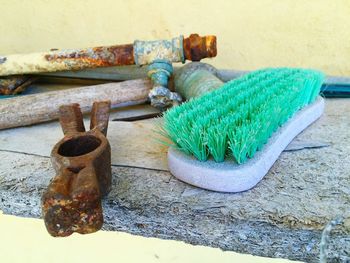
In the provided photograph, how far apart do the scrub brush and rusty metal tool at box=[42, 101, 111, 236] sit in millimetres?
86

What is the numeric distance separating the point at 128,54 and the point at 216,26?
290mm

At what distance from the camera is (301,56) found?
0.89 metres

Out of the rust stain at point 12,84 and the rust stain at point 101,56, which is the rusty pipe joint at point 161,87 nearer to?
the rust stain at point 101,56

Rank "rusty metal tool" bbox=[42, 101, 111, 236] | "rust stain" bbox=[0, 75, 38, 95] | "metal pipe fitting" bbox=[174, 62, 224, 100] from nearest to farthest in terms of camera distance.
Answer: "rusty metal tool" bbox=[42, 101, 111, 236] < "metal pipe fitting" bbox=[174, 62, 224, 100] < "rust stain" bbox=[0, 75, 38, 95]

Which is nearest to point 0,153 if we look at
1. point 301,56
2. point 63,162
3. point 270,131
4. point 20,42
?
point 63,162

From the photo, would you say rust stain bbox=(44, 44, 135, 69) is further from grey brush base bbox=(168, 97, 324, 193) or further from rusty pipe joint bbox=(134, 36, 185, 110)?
grey brush base bbox=(168, 97, 324, 193)

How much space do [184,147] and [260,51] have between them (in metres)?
0.55

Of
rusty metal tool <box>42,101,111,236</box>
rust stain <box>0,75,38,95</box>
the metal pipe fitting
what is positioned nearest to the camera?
rusty metal tool <box>42,101,111,236</box>

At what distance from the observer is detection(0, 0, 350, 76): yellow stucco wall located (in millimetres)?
Answer: 850

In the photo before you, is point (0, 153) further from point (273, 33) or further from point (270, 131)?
point (273, 33)

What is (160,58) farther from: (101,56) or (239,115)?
(239,115)

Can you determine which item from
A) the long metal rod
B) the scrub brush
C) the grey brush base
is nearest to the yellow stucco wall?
the long metal rod

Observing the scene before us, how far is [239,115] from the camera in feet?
1.47

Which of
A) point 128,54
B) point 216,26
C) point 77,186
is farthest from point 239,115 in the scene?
point 216,26
